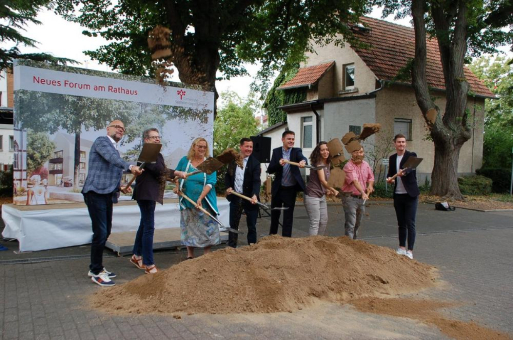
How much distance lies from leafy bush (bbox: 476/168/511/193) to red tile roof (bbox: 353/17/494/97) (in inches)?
164

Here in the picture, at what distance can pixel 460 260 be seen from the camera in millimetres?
7168

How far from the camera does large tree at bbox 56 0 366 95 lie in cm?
1143

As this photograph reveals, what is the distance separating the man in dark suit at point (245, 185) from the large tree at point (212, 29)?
3517 millimetres

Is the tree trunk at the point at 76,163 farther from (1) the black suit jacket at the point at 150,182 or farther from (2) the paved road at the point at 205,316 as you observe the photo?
(1) the black suit jacket at the point at 150,182

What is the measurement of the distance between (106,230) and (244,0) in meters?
9.22

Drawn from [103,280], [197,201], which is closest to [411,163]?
[197,201]

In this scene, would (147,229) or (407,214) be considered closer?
(147,229)

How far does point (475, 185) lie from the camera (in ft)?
68.9

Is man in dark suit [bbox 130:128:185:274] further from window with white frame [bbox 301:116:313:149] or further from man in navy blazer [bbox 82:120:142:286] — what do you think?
window with white frame [bbox 301:116:313:149]

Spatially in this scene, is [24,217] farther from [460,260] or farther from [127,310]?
[460,260]

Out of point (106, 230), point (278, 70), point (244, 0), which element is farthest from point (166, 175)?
point (278, 70)

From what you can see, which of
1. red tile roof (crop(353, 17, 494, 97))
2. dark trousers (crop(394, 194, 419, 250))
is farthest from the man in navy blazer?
red tile roof (crop(353, 17, 494, 97))

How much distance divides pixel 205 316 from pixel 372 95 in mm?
17271

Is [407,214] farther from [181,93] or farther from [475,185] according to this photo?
[475,185]
